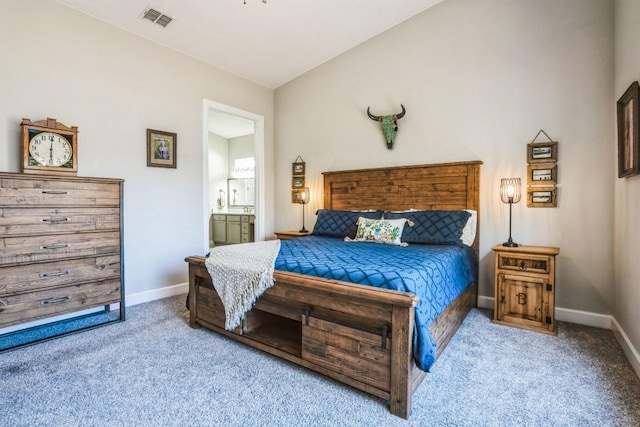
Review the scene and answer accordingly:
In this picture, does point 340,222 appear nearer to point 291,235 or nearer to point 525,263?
point 291,235

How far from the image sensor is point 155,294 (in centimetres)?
359

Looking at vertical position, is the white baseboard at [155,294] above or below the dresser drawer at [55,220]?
below

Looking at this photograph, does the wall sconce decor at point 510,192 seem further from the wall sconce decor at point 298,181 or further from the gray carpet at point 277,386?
the wall sconce decor at point 298,181

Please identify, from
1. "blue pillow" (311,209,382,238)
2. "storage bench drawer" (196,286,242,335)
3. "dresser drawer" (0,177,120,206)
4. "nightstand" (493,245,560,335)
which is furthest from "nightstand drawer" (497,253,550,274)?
"dresser drawer" (0,177,120,206)

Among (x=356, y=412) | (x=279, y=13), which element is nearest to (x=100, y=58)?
(x=279, y=13)

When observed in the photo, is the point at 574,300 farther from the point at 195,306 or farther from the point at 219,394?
the point at 195,306

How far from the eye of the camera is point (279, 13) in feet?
10.9

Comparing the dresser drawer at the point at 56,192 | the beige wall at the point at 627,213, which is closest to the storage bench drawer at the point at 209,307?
the dresser drawer at the point at 56,192

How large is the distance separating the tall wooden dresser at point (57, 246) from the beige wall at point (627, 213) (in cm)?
390

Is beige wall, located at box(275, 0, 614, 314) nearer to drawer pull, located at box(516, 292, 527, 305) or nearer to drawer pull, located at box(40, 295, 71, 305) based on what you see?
drawer pull, located at box(516, 292, 527, 305)

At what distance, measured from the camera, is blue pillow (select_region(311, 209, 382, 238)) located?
3.58 m

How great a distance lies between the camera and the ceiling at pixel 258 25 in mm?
3092

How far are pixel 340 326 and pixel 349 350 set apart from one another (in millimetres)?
137

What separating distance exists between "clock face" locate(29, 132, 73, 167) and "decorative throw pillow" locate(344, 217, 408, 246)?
2.64 metres
